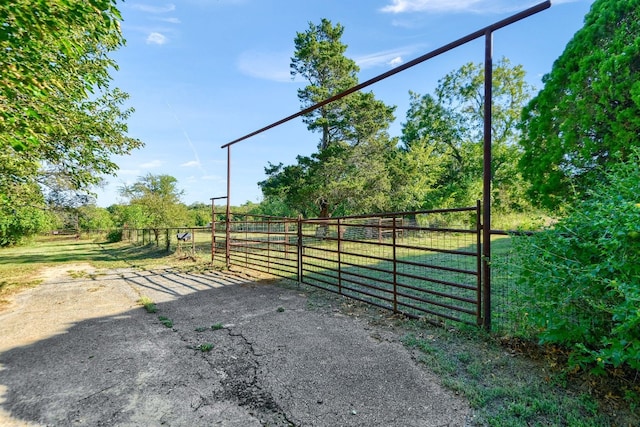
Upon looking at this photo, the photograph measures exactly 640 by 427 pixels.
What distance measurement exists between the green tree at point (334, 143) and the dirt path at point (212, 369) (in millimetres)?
10830

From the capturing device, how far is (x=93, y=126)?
602 centimetres

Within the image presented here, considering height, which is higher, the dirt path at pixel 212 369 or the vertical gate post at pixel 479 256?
the vertical gate post at pixel 479 256

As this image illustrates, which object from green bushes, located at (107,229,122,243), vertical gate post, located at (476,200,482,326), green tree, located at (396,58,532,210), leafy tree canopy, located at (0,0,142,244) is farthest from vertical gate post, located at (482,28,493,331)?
green bushes, located at (107,229,122,243)

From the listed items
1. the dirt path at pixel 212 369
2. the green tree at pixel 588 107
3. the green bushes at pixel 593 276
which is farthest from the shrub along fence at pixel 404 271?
the green tree at pixel 588 107

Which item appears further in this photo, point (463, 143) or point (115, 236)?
point (115, 236)

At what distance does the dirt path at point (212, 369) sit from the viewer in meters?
1.91

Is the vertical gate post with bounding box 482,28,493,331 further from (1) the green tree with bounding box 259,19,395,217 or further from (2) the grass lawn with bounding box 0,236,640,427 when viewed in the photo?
(1) the green tree with bounding box 259,19,395,217

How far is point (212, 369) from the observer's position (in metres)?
2.53

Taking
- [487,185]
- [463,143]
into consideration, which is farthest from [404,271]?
[463,143]

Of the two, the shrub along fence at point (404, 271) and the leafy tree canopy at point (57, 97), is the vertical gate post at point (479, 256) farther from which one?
the leafy tree canopy at point (57, 97)

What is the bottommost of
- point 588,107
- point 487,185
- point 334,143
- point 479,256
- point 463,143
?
point 479,256

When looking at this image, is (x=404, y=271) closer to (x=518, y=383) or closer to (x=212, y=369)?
(x=518, y=383)

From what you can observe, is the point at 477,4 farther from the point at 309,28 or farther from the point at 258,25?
the point at 309,28

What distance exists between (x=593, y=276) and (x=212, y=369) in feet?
9.31
